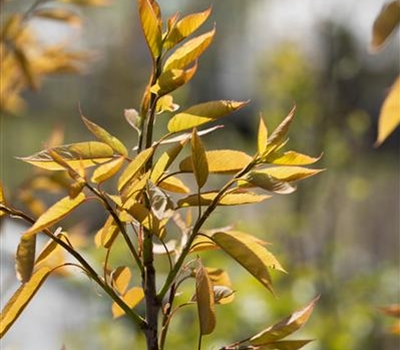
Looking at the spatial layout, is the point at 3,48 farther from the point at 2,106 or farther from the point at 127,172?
the point at 127,172

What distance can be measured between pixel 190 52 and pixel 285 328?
0.19 m

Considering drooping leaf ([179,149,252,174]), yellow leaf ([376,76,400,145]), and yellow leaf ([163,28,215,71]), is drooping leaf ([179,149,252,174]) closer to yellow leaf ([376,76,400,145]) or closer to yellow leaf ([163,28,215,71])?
yellow leaf ([163,28,215,71])

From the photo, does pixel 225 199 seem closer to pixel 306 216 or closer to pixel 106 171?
pixel 106 171

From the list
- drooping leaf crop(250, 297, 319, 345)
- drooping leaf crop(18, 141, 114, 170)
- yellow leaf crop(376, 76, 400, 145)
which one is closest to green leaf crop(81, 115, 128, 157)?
drooping leaf crop(18, 141, 114, 170)

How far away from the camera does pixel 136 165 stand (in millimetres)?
562

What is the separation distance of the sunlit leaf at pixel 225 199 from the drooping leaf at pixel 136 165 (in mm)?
46

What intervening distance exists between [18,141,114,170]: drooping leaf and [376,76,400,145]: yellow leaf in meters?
0.27

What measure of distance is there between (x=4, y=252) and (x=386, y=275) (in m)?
1.10

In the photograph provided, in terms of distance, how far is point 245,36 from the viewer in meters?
13.3

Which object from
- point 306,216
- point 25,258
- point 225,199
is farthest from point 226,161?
point 306,216

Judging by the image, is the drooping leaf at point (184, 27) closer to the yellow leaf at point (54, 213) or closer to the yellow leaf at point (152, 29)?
the yellow leaf at point (152, 29)

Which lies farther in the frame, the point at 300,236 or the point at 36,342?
the point at 300,236

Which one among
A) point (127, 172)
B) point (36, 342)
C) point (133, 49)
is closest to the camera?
point (127, 172)

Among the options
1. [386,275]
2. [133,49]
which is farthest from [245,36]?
[386,275]
